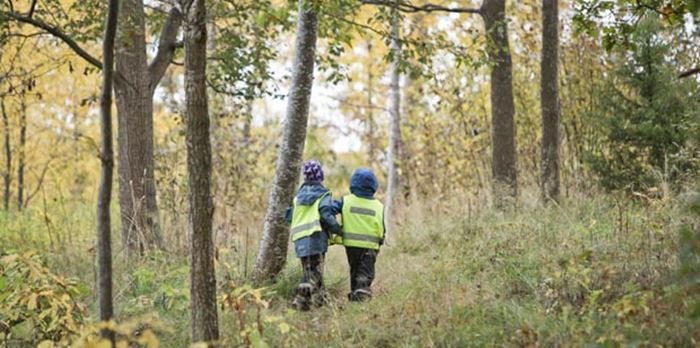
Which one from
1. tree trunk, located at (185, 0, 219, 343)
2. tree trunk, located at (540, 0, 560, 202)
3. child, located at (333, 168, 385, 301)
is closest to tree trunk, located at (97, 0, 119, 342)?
tree trunk, located at (185, 0, 219, 343)

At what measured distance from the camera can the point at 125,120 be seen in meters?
8.47

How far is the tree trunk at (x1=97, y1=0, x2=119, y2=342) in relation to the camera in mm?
4070

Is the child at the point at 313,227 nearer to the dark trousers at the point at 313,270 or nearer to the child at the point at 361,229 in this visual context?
the dark trousers at the point at 313,270

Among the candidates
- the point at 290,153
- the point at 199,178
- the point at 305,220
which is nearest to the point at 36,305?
the point at 199,178

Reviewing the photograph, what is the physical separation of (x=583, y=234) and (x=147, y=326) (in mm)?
4151

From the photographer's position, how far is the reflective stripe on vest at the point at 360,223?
6836 millimetres

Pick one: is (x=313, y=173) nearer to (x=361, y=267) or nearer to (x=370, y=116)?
(x=361, y=267)

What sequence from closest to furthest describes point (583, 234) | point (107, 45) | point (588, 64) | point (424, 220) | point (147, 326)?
point (107, 45), point (147, 326), point (583, 234), point (424, 220), point (588, 64)

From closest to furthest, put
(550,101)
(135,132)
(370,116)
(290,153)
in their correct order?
(290,153) → (135,132) → (550,101) → (370,116)

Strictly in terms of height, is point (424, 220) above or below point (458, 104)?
below

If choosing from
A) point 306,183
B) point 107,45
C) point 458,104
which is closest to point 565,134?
point 458,104

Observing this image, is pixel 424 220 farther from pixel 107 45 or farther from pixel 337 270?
pixel 107 45

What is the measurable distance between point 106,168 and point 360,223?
3.22 m

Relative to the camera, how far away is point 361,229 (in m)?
6.86
